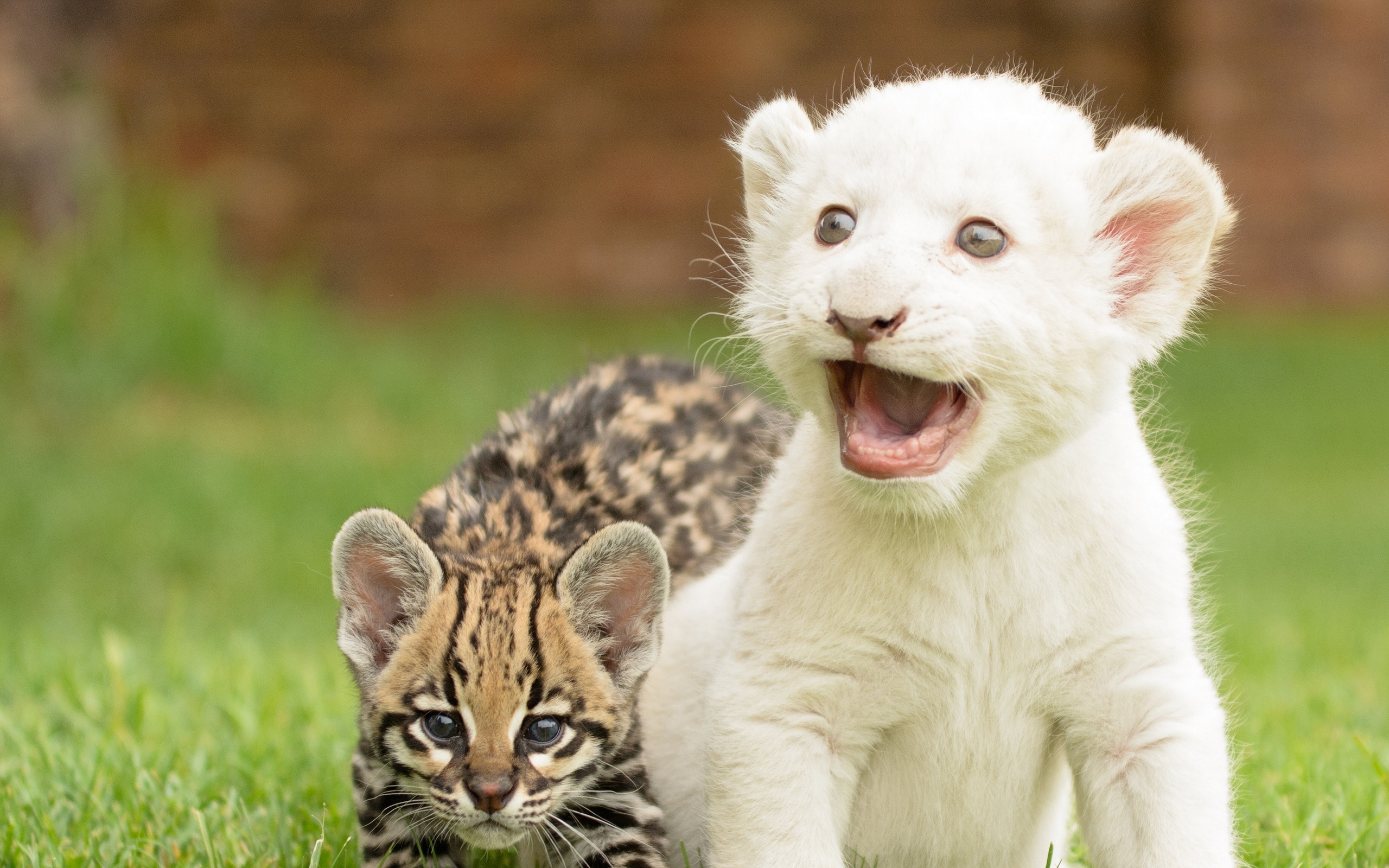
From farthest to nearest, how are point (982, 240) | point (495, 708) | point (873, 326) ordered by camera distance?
point (495, 708)
point (982, 240)
point (873, 326)

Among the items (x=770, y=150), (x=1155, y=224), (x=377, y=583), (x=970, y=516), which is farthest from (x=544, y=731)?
(x=1155, y=224)

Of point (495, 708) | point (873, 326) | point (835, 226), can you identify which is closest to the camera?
point (873, 326)

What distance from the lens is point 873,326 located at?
2.92 metres

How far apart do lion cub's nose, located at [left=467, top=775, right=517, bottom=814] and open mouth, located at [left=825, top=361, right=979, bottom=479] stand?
1061 millimetres

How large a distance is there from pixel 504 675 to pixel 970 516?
3.65ft

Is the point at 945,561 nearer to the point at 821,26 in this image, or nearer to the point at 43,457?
the point at 43,457

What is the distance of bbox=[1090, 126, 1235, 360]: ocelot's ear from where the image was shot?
125 inches

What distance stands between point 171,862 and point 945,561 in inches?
82.9

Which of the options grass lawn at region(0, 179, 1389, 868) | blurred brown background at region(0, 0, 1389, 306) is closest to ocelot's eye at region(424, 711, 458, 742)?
grass lawn at region(0, 179, 1389, 868)

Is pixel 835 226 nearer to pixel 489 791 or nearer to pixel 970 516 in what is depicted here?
pixel 970 516

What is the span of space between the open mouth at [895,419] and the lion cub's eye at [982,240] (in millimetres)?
277

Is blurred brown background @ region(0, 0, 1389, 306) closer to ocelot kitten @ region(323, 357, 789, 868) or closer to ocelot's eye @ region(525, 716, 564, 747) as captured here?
ocelot kitten @ region(323, 357, 789, 868)

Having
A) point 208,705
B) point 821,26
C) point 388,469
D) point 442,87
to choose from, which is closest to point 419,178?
point 442,87

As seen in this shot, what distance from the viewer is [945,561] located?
3.30 m
